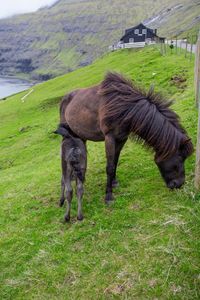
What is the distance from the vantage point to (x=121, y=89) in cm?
838

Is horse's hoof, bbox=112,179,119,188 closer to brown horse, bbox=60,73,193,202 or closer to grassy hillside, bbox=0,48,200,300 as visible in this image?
grassy hillside, bbox=0,48,200,300

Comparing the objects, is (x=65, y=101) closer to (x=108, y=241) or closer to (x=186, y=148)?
(x=186, y=148)

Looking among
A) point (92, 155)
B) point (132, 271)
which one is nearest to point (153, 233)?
point (132, 271)

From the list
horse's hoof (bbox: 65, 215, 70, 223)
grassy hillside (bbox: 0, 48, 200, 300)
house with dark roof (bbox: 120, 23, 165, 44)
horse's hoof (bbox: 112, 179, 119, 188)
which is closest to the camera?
grassy hillside (bbox: 0, 48, 200, 300)

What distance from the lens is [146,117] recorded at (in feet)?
25.8

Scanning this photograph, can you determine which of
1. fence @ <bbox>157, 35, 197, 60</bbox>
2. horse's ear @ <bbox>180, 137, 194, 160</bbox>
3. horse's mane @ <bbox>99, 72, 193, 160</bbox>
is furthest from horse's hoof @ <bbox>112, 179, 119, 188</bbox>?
fence @ <bbox>157, 35, 197, 60</bbox>

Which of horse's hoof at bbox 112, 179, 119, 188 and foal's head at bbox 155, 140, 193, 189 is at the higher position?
foal's head at bbox 155, 140, 193, 189

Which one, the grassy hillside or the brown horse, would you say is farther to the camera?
the brown horse

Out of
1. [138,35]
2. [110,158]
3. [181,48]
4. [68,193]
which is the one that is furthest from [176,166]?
[138,35]

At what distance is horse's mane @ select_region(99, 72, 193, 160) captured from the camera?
7.78 m

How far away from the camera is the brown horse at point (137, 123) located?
25.6ft

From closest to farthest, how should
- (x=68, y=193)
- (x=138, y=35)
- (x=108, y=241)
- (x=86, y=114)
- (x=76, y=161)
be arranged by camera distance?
(x=108, y=241) < (x=76, y=161) < (x=68, y=193) < (x=86, y=114) < (x=138, y=35)

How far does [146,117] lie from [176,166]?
1196mm

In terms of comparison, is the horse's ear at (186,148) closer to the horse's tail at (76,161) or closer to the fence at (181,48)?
the horse's tail at (76,161)
